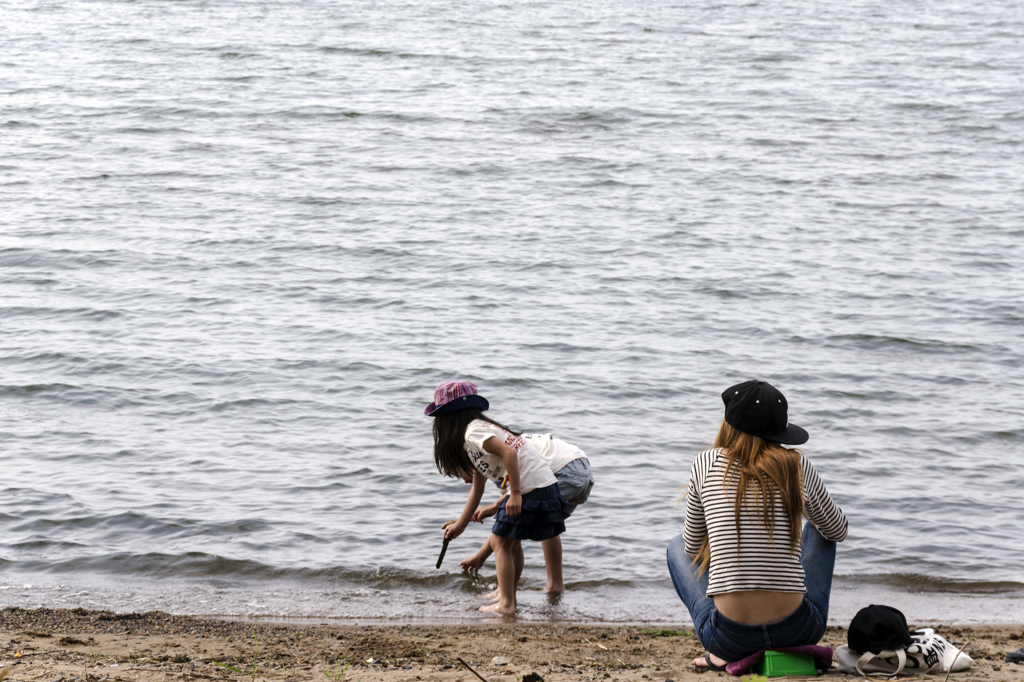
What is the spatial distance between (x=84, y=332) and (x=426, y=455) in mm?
4961

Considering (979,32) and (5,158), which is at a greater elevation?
(979,32)

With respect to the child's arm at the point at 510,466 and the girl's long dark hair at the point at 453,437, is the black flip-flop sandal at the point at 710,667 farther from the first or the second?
the girl's long dark hair at the point at 453,437

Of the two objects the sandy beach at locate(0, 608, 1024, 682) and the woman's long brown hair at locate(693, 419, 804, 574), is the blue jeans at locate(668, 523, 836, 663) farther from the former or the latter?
the woman's long brown hair at locate(693, 419, 804, 574)

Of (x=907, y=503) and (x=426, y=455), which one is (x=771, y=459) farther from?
(x=426, y=455)

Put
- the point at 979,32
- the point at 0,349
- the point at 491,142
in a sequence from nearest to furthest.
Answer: the point at 0,349 < the point at 491,142 < the point at 979,32

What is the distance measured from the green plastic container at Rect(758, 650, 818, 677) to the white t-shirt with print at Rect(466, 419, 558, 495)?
182 cm

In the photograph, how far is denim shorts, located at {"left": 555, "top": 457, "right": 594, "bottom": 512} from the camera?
5770 mm

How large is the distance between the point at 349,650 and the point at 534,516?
124cm

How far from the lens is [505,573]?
580 centimetres

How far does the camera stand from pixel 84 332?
37.2 ft

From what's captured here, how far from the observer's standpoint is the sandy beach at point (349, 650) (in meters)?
4.21

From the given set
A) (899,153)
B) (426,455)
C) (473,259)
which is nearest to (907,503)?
(426,455)

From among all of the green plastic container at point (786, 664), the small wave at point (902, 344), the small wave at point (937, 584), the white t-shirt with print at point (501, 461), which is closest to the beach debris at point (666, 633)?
the white t-shirt with print at point (501, 461)

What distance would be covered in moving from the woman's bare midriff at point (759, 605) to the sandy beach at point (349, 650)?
13.5 inches
